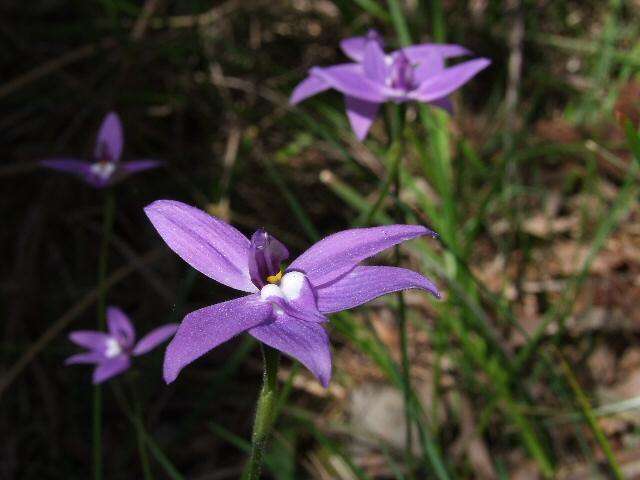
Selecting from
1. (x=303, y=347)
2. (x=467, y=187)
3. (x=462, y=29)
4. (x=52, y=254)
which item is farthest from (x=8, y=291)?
(x=462, y=29)

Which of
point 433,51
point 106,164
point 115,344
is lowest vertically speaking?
point 115,344

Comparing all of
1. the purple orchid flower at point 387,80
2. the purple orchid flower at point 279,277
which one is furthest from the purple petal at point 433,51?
the purple orchid flower at point 279,277

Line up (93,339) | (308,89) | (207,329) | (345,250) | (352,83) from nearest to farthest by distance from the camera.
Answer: (207,329), (345,250), (352,83), (308,89), (93,339)

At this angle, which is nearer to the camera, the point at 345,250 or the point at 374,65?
the point at 345,250

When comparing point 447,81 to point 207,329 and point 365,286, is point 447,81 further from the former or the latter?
point 207,329

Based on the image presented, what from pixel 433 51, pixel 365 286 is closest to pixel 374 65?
pixel 433 51
